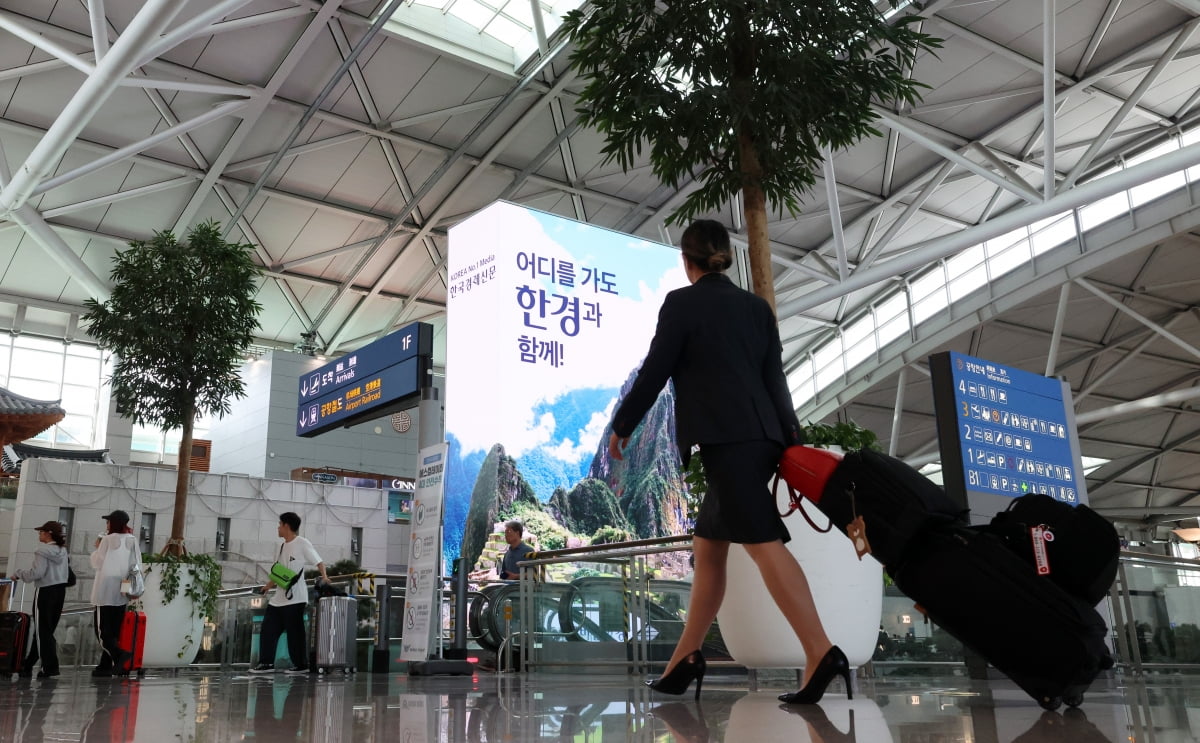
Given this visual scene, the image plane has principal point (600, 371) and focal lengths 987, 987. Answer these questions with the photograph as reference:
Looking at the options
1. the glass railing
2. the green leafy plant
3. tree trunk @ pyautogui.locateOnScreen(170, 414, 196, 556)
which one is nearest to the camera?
the glass railing

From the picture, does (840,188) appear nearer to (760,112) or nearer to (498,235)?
(498,235)

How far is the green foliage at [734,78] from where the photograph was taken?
4859 mm

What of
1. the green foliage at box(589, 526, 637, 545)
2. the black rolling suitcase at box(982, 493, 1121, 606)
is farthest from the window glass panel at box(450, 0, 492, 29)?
the black rolling suitcase at box(982, 493, 1121, 606)

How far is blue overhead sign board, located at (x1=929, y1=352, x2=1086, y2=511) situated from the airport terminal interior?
3.3 inches

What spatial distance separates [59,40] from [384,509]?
14189 millimetres

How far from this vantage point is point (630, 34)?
5.12m

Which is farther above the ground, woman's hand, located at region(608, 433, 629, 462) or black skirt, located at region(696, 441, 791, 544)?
woman's hand, located at region(608, 433, 629, 462)

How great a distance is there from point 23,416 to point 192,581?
6370 mm

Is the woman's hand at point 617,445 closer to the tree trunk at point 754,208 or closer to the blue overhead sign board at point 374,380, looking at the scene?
the tree trunk at point 754,208

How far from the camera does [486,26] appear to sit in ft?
63.3

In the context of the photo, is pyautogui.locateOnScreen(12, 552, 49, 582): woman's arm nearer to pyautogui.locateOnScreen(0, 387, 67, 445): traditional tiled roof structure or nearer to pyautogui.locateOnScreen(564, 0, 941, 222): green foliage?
pyautogui.locateOnScreen(0, 387, 67, 445): traditional tiled roof structure

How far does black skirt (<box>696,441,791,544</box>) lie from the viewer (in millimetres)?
2982

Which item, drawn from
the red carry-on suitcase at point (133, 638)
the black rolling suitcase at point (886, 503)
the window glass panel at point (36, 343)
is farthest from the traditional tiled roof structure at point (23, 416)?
the window glass panel at point (36, 343)

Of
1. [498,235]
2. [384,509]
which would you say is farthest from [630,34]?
[384,509]
